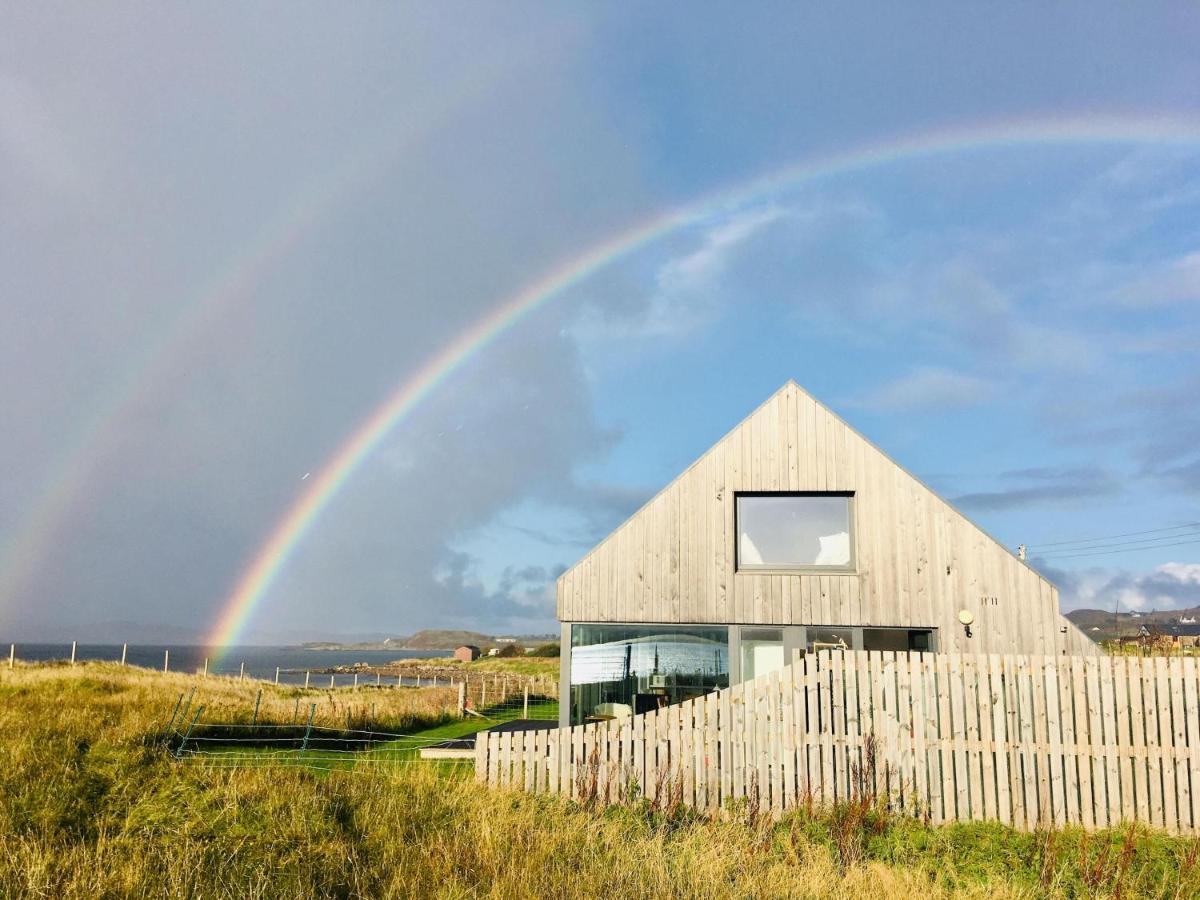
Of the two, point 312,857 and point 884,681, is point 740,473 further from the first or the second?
point 312,857

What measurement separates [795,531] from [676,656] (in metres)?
2.74

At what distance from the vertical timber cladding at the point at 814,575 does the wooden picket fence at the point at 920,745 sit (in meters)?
3.53

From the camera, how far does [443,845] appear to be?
6.38m

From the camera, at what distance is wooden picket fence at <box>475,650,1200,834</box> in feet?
26.9

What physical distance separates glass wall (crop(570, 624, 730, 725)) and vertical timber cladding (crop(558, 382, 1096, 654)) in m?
0.26

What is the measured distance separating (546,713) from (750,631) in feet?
35.1

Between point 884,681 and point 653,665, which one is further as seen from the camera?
point 653,665

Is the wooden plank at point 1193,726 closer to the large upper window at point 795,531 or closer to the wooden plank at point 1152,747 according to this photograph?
the wooden plank at point 1152,747

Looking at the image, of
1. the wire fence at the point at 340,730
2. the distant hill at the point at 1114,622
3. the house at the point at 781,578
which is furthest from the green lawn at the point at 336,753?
the distant hill at the point at 1114,622

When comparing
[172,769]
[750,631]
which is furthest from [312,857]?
[750,631]

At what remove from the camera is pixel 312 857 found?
6160mm

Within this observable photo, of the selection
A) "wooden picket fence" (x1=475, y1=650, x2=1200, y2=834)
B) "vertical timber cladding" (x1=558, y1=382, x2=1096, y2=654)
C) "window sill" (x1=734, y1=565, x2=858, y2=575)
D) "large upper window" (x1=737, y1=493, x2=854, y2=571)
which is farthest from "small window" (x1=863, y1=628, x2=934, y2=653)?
"wooden picket fence" (x1=475, y1=650, x2=1200, y2=834)

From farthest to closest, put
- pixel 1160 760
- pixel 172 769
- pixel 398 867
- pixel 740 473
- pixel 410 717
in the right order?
pixel 410 717 → pixel 740 473 → pixel 172 769 → pixel 1160 760 → pixel 398 867

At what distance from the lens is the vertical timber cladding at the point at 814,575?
39.6ft
